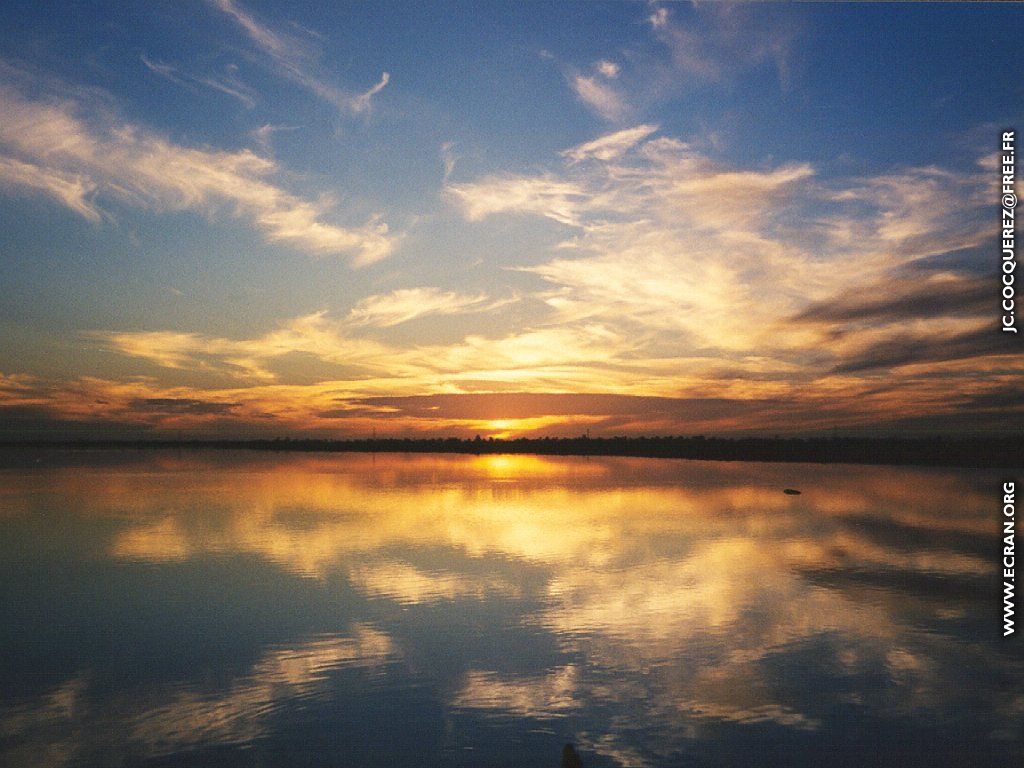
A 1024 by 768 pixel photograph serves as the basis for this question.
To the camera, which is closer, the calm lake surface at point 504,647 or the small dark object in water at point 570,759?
the small dark object in water at point 570,759

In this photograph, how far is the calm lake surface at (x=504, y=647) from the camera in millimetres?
12836

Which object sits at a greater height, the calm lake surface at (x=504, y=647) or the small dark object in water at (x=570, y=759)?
the small dark object in water at (x=570, y=759)

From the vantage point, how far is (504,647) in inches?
713

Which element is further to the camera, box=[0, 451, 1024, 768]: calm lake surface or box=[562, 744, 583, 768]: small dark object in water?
box=[0, 451, 1024, 768]: calm lake surface

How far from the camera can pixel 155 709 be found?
14.3 meters

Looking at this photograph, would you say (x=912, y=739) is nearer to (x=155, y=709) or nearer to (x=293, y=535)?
(x=155, y=709)

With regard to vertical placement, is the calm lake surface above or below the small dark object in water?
below

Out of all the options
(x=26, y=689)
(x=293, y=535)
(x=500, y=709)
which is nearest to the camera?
(x=500, y=709)

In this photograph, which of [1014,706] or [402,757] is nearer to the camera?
[402,757]

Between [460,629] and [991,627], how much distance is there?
1409 centimetres

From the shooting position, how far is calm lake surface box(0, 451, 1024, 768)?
12.8 meters

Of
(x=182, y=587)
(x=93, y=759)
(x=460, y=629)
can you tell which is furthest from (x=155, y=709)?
(x=182, y=587)

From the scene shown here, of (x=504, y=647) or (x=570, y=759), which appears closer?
(x=570, y=759)

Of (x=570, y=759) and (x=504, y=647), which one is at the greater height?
(x=570, y=759)
